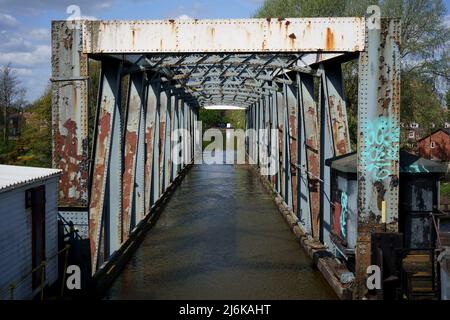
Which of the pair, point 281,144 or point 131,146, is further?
point 281,144

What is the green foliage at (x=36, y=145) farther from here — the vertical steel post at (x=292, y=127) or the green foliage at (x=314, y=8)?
the vertical steel post at (x=292, y=127)

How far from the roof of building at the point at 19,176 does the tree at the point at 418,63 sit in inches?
815

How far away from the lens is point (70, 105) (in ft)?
27.9

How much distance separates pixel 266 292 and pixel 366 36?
5.05m

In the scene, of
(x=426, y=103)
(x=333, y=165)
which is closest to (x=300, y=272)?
(x=333, y=165)

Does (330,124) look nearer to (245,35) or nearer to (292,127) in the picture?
(245,35)

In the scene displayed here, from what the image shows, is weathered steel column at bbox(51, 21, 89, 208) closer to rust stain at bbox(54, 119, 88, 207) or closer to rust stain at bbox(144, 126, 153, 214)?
rust stain at bbox(54, 119, 88, 207)

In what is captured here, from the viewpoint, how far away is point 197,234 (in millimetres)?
16109

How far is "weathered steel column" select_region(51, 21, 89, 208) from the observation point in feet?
27.8

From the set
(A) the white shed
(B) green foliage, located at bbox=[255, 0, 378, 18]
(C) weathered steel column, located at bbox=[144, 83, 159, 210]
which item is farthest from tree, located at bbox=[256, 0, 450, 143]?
Answer: (A) the white shed

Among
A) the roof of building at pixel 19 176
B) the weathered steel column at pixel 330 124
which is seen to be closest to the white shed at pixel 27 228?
the roof of building at pixel 19 176

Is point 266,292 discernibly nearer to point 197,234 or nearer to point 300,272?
point 300,272

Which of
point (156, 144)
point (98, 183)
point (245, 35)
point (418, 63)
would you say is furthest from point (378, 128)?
point (418, 63)

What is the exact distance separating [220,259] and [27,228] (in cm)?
542
